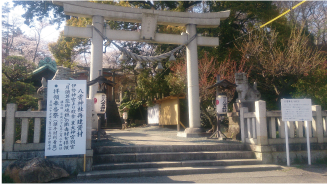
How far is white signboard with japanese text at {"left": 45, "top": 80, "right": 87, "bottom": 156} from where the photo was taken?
565 cm

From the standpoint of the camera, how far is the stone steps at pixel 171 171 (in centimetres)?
554

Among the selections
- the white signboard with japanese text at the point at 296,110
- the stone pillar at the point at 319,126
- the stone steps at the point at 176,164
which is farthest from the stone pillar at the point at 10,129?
the stone pillar at the point at 319,126

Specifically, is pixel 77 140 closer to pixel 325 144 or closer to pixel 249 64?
pixel 325 144

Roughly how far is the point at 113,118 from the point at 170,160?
54.2 feet

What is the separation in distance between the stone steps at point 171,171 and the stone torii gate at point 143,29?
10.6 ft

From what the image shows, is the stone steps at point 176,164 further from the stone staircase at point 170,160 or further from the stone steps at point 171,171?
the stone steps at point 171,171

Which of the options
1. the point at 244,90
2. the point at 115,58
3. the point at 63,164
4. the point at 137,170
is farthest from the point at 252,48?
the point at 115,58

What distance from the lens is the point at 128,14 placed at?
30.2 ft

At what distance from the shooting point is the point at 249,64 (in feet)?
41.1

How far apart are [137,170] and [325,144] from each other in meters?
5.95

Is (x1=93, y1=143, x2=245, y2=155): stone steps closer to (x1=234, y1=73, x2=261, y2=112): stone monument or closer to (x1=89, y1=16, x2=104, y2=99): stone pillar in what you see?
(x1=234, y1=73, x2=261, y2=112): stone monument

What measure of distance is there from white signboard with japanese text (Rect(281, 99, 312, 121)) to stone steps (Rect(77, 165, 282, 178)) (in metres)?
1.48

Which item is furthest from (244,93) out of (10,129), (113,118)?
(113,118)

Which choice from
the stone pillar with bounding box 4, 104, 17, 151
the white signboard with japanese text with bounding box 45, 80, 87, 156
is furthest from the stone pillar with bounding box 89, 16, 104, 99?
the stone pillar with bounding box 4, 104, 17, 151
